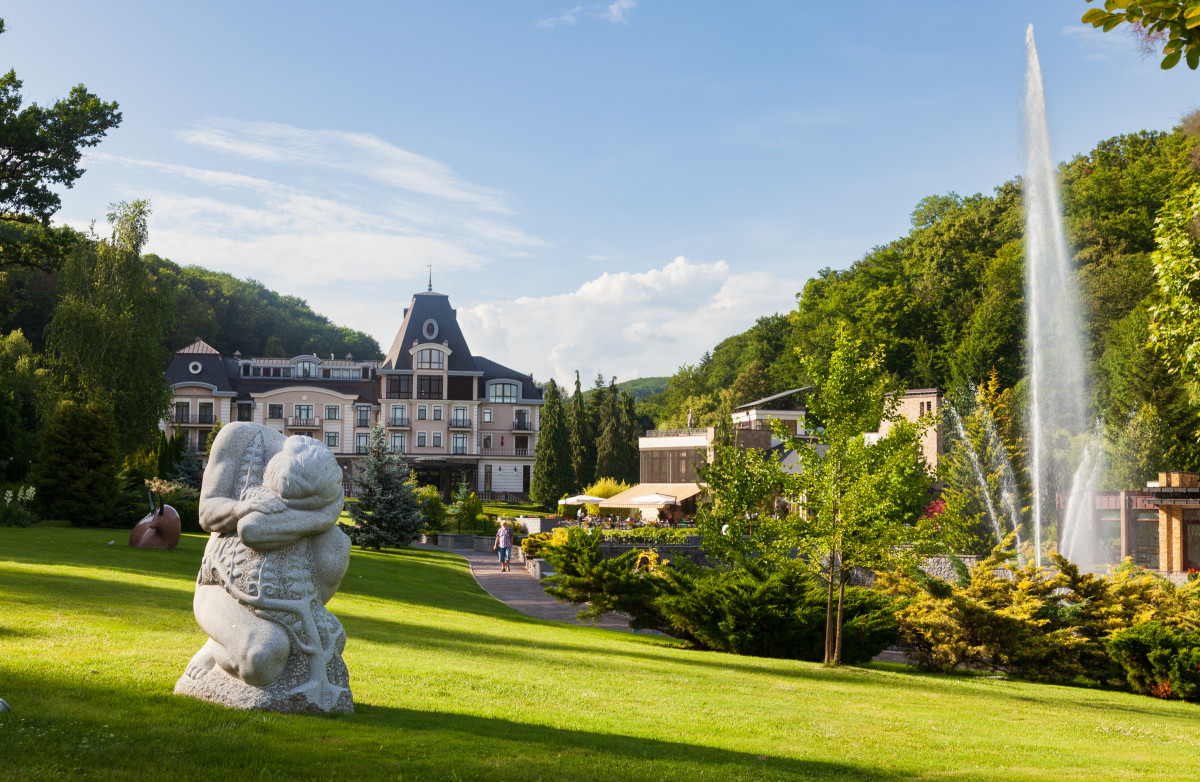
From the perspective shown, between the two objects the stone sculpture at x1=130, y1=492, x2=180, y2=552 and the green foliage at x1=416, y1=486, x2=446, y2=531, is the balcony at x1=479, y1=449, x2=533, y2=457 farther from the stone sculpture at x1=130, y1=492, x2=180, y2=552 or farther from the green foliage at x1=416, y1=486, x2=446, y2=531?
the stone sculpture at x1=130, y1=492, x2=180, y2=552

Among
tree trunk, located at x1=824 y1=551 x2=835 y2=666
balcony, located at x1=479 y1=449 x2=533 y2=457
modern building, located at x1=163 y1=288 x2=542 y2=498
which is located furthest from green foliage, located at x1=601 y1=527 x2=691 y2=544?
balcony, located at x1=479 y1=449 x2=533 y2=457

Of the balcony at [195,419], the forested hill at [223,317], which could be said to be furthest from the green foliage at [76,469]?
the balcony at [195,419]

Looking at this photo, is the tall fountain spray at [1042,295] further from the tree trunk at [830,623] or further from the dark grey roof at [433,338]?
the dark grey roof at [433,338]

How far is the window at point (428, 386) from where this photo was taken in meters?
79.1

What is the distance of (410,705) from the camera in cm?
878

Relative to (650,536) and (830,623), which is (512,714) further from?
(650,536)

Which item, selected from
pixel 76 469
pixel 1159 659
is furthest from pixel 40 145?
pixel 1159 659

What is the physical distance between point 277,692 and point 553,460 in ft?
194

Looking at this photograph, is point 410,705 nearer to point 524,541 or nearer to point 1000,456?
point 524,541

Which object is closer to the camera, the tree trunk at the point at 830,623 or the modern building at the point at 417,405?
the tree trunk at the point at 830,623

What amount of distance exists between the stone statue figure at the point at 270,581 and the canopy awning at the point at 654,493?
39.9m

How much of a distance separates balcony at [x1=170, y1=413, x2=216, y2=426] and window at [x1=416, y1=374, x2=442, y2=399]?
58.5 ft

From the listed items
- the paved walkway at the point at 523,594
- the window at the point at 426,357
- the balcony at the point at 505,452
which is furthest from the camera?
the balcony at the point at 505,452

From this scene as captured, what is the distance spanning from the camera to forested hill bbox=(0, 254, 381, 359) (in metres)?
75.1
